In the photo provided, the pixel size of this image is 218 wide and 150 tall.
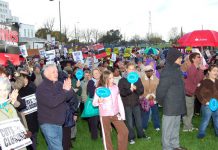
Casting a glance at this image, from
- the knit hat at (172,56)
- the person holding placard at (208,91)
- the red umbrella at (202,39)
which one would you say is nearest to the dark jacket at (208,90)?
the person holding placard at (208,91)

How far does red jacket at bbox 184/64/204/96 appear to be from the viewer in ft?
28.2

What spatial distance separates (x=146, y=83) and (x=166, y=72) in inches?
86.3

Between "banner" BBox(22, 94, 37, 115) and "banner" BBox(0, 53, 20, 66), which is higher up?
"banner" BBox(0, 53, 20, 66)

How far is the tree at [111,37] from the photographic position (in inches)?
2869

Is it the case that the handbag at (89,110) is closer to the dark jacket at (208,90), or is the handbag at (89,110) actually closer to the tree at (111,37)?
the dark jacket at (208,90)

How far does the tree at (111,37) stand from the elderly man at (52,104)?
218 feet

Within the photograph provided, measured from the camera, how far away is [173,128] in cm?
682

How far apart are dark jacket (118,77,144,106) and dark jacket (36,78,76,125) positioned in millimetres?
2279

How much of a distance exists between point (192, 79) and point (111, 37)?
65998mm

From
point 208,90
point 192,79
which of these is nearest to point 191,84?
point 192,79

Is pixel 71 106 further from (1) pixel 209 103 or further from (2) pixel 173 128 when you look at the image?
(1) pixel 209 103

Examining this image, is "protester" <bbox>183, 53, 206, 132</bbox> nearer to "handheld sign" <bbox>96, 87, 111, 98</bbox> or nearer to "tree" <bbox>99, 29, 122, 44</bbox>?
"handheld sign" <bbox>96, 87, 111, 98</bbox>

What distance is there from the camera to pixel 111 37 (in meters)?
74.1

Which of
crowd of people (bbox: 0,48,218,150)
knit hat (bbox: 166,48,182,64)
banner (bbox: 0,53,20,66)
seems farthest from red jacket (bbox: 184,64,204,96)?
banner (bbox: 0,53,20,66)
